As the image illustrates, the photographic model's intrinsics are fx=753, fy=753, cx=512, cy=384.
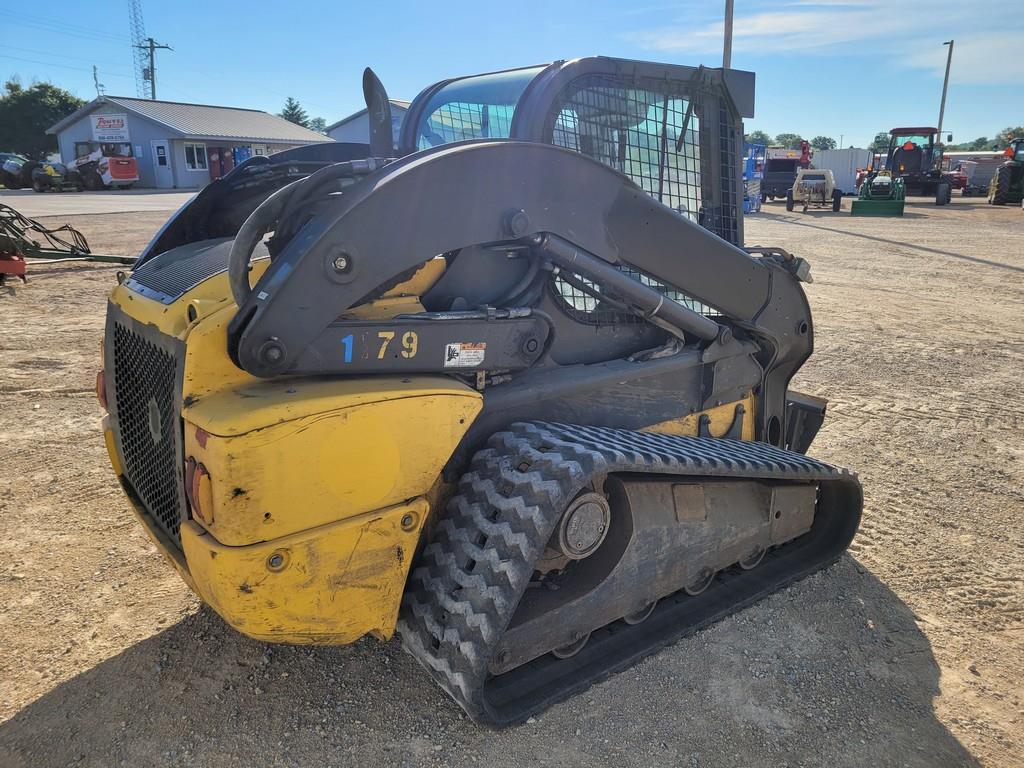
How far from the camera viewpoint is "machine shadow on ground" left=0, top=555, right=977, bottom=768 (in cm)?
239

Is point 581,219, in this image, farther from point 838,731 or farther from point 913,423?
point 913,423

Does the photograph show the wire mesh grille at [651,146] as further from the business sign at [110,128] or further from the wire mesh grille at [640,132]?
the business sign at [110,128]

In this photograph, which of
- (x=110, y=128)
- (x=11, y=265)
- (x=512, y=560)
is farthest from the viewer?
(x=110, y=128)

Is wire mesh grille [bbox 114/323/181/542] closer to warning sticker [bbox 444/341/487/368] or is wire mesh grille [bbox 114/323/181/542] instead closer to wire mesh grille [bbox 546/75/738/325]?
warning sticker [bbox 444/341/487/368]

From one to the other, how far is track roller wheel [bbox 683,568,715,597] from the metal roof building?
40194 millimetres

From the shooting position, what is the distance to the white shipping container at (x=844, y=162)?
42.3 meters

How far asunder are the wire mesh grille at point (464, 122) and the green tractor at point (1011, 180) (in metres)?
30.3

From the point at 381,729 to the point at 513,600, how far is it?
684 mm

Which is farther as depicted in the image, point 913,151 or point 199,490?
point 913,151

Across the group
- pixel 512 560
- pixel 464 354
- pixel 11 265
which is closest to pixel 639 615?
pixel 512 560

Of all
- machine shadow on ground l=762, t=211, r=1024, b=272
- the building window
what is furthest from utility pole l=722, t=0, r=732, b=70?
the building window

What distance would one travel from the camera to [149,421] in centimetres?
262

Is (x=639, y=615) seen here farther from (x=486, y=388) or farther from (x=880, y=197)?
(x=880, y=197)

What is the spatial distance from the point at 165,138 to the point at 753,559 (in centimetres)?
4377
